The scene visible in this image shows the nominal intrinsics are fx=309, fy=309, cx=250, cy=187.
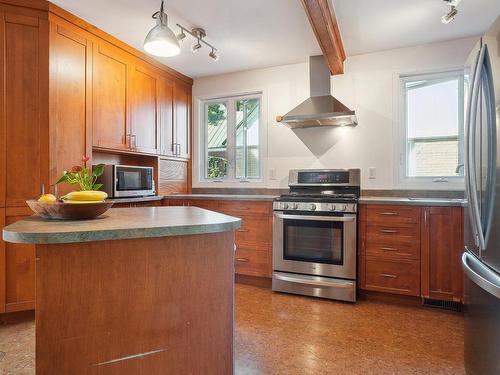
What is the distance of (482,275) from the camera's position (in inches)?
51.0

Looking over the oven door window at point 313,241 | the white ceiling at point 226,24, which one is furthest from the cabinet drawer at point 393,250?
the white ceiling at point 226,24

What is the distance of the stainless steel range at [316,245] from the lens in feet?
9.34

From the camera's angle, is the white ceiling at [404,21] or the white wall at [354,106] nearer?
the white ceiling at [404,21]

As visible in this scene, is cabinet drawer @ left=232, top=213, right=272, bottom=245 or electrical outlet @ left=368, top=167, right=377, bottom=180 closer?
cabinet drawer @ left=232, top=213, right=272, bottom=245

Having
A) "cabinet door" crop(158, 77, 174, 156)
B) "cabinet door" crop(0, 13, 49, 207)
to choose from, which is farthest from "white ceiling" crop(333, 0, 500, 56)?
"cabinet door" crop(0, 13, 49, 207)

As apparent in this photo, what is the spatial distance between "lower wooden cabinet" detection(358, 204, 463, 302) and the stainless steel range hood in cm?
97

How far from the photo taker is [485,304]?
1309 millimetres

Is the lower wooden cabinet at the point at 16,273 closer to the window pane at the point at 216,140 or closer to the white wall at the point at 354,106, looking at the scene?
the window pane at the point at 216,140

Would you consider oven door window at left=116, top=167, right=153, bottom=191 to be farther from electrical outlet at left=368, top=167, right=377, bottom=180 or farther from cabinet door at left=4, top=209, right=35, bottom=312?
electrical outlet at left=368, top=167, right=377, bottom=180

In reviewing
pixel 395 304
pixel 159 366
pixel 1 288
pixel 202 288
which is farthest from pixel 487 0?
pixel 1 288

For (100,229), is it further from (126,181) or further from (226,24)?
(226,24)

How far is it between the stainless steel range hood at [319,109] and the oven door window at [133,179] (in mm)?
1587

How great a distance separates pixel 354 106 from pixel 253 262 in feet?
6.76

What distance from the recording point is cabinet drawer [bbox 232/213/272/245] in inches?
128
